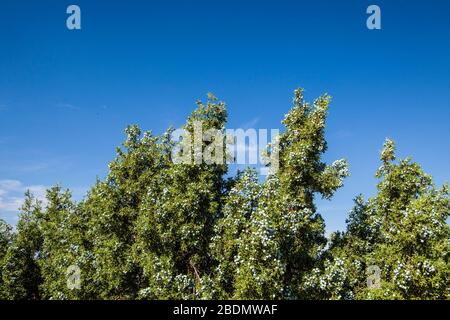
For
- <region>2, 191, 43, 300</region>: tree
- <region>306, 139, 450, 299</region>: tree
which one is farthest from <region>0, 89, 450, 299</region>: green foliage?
<region>2, 191, 43, 300</region>: tree

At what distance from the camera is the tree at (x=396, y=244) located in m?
24.5

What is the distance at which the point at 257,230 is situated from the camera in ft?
83.5

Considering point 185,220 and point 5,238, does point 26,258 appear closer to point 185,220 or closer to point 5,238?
point 5,238

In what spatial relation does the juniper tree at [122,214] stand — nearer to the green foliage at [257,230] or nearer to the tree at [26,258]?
the green foliage at [257,230]

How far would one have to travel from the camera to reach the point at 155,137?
38.7 meters

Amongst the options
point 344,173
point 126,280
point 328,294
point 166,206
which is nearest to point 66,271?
point 126,280

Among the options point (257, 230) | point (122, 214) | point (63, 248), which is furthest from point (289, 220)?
point (63, 248)

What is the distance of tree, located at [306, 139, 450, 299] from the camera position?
24.5 metres

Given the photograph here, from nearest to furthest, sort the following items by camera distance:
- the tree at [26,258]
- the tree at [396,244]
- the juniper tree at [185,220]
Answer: the tree at [396,244]
the juniper tree at [185,220]
the tree at [26,258]

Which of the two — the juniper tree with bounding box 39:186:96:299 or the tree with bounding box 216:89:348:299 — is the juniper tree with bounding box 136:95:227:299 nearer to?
the tree with bounding box 216:89:348:299

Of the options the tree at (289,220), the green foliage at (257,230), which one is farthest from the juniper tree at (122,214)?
the tree at (289,220)

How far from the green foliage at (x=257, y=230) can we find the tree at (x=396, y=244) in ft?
0.27

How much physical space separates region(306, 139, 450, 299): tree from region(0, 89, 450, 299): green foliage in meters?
0.08

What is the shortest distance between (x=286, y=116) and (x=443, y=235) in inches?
595
